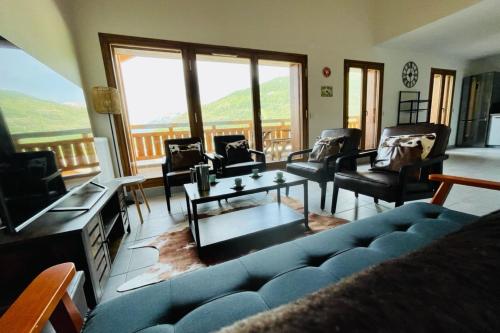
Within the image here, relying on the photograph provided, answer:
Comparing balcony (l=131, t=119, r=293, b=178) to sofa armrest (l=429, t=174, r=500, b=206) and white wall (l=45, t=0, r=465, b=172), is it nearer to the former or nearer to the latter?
white wall (l=45, t=0, r=465, b=172)

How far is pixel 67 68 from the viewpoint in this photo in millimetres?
2254

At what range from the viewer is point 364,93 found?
447 cm

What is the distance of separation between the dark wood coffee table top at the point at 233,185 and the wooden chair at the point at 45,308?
927mm

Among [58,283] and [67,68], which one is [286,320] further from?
[67,68]

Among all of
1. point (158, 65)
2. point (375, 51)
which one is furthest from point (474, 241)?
point (375, 51)

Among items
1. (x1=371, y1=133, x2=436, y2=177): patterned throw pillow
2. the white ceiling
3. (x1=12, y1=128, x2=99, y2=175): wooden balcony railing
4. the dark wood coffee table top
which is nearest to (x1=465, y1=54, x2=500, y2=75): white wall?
the white ceiling

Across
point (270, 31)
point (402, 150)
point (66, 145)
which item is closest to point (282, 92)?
point (270, 31)

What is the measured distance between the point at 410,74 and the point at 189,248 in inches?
236

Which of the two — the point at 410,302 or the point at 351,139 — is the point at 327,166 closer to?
the point at 351,139

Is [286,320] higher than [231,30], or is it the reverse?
[231,30]

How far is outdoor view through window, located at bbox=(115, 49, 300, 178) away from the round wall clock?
284 cm

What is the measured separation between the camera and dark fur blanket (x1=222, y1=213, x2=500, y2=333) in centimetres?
23

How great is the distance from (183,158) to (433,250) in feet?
8.85

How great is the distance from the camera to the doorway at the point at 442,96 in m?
5.49
